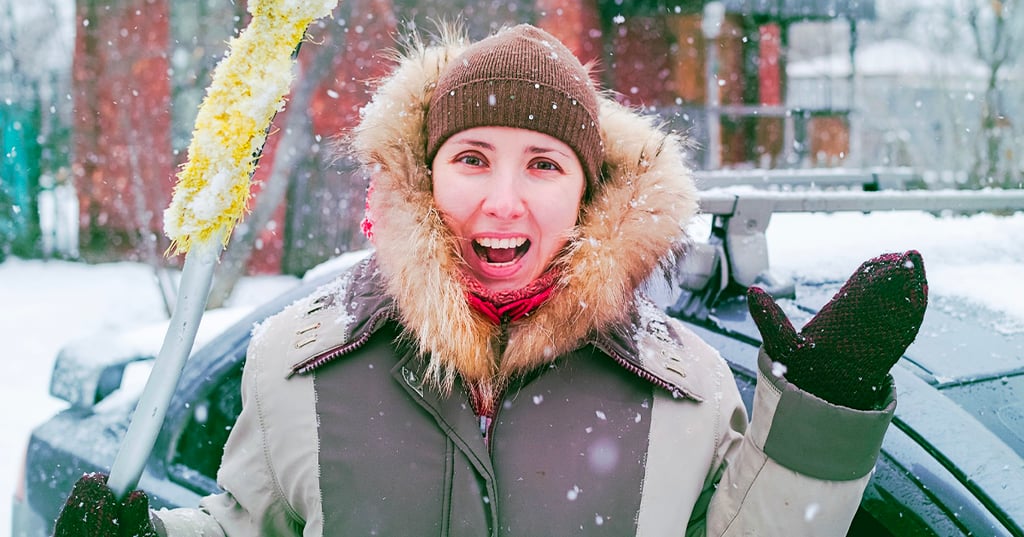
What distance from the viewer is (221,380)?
2.47 meters

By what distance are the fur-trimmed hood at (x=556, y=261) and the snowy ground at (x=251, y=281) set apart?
0.68 metres

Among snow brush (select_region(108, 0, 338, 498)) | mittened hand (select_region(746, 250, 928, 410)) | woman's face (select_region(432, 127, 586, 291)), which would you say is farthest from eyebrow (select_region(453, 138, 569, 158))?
mittened hand (select_region(746, 250, 928, 410))

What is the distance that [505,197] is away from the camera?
1567mm

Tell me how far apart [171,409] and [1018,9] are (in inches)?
480

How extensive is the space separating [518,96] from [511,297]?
396 mm

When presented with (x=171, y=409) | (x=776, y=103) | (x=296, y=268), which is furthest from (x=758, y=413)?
(x=776, y=103)

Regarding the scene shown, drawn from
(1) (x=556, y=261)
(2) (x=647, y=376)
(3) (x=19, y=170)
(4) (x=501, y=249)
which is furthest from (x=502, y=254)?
(3) (x=19, y=170)

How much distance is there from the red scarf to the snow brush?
0.48 metres

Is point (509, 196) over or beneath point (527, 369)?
over

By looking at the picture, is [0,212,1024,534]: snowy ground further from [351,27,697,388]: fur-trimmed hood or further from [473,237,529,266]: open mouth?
[473,237,529,266]: open mouth

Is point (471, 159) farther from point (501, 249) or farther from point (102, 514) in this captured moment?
point (102, 514)

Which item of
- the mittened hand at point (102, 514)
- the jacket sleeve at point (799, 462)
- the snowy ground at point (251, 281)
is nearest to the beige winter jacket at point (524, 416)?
the jacket sleeve at point (799, 462)

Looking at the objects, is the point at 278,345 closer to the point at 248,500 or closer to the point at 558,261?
the point at 248,500

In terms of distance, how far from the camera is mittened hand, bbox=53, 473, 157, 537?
1433 millimetres
